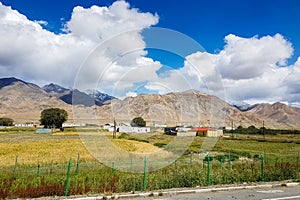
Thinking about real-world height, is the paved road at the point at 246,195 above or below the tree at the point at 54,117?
below

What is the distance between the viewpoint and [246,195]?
37.2 feet

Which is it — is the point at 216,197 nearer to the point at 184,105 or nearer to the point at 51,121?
the point at 184,105

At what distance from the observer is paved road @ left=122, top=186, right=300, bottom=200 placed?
1091 centimetres

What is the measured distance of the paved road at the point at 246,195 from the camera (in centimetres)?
1091

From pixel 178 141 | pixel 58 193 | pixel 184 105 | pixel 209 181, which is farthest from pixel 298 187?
pixel 178 141

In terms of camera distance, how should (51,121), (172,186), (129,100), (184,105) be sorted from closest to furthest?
(172,186) < (129,100) < (184,105) < (51,121)

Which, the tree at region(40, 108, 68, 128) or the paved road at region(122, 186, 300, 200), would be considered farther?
the tree at region(40, 108, 68, 128)

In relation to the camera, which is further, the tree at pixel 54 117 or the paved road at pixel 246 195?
the tree at pixel 54 117

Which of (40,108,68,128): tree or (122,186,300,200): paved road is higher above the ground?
(40,108,68,128): tree

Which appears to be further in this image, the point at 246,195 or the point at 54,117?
the point at 54,117

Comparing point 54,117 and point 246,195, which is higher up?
point 54,117

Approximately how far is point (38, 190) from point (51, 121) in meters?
116

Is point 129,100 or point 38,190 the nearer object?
point 38,190

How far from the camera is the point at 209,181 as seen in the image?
44.8 feet
